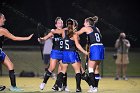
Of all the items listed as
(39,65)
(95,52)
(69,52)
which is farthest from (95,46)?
(39,65)

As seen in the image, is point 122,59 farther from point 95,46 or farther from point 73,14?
point 73,14

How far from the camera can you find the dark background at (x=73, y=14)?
3119 centimetres

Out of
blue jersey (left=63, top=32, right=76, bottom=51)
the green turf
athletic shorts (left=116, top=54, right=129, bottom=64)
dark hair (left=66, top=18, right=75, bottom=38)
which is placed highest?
dark hair (left=66, top=18, right=75, bottom=38)

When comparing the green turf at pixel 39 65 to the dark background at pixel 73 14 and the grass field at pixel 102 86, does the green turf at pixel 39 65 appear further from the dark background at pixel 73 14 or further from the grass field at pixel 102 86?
the dark background at pixel 73 14

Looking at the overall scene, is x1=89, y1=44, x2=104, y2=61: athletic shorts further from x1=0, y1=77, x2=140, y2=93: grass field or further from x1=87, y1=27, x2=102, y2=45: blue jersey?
x1=0, y1=77, x2=140, y2=93: grass field

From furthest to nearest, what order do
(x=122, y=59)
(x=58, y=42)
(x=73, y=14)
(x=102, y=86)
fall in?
(x=73, y=14), (x=122, y=59), (x=102, y=86), (x=58, y=42)

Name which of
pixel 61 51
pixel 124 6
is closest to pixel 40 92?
pixel 61 51

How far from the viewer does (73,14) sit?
109 feet

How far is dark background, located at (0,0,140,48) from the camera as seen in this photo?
102ft

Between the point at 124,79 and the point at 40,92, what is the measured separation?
5.80m

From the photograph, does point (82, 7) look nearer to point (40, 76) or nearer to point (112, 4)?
point (112, 4)

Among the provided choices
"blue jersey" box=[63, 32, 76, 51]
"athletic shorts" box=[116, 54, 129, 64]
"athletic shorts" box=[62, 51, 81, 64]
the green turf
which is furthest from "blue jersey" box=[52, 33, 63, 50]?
the green turf

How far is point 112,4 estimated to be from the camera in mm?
34531

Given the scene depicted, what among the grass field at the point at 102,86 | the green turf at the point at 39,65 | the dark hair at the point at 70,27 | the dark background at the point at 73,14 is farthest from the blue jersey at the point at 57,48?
the dark background at the point at 73,14
